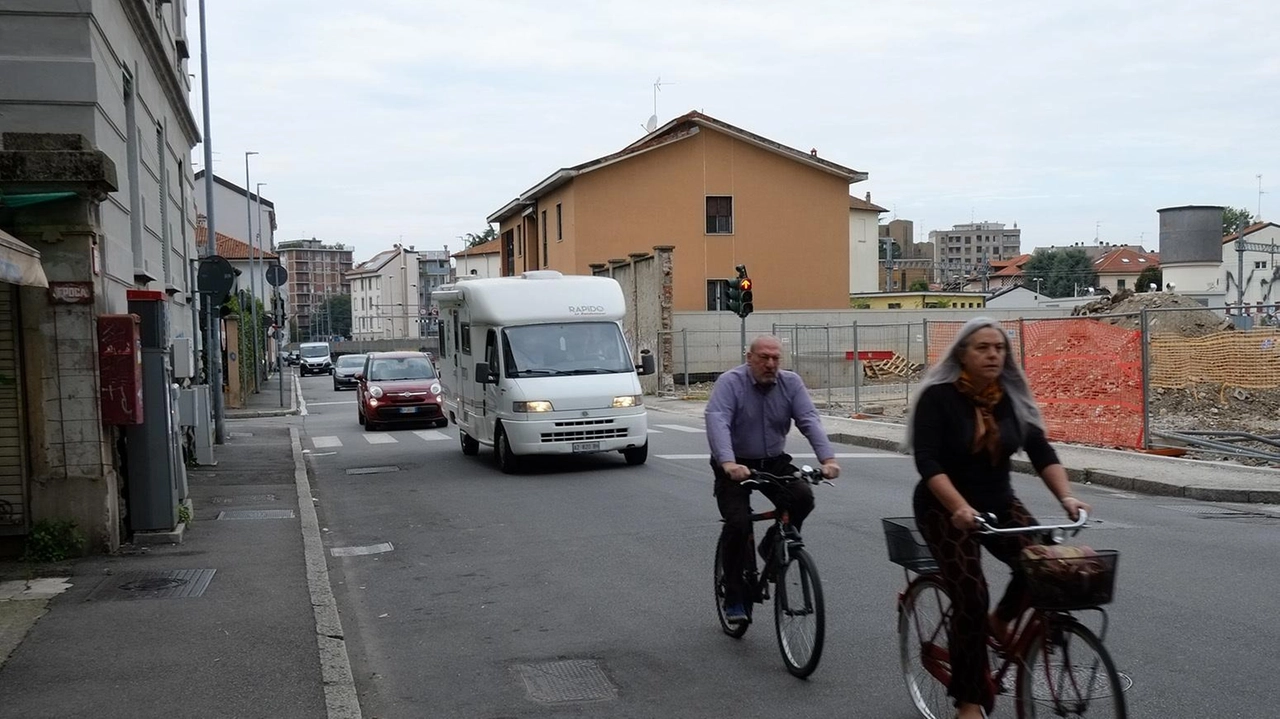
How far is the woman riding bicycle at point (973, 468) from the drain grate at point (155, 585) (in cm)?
552

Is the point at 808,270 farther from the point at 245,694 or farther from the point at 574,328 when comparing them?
the point at 245,694

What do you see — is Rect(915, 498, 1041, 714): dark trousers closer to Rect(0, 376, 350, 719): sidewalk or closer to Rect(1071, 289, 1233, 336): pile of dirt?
Rect(0, 376, 350, 719): sidewalk

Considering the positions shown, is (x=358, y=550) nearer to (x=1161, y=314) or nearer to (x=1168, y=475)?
(x=1168, y=475)

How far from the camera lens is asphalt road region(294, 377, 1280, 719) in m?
5.81

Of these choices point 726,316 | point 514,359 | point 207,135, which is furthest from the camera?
point 726,316

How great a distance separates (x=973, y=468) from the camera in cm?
473

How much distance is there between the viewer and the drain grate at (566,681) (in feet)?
19.5

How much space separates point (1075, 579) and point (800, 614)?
210cm

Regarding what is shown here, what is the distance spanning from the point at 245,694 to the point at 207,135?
2138cm

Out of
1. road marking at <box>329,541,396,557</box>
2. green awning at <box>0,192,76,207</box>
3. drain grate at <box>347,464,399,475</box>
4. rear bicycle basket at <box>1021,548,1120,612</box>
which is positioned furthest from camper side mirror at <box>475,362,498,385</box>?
rear bicycle basket at <box>1021,548,1120,612</box>

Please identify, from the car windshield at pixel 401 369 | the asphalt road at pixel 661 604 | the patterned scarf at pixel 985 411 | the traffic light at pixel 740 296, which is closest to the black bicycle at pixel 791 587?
the asphalt road at pixel 661 604

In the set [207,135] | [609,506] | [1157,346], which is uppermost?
[207,135]

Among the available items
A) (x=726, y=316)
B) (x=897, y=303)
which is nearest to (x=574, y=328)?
(x=726, y=316)

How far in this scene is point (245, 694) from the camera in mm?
5844
